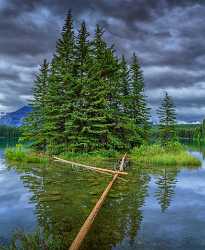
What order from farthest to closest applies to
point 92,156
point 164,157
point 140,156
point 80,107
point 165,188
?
point 80,107
point 92,156
point 140,156
point 164,157
point 165,188

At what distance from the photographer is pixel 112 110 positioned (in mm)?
28422

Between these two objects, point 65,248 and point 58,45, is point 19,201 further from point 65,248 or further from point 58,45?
point 58,45

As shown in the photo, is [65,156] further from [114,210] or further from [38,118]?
[114,210]

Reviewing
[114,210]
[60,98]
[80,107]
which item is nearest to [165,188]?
[114,210]

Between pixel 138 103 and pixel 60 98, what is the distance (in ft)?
46.9

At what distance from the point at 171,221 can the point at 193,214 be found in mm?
1278

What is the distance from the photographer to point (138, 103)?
39.4 meters

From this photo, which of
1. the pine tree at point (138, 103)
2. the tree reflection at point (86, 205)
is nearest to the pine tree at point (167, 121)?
the pine tree at point (138, 103)

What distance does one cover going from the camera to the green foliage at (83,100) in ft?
89.8

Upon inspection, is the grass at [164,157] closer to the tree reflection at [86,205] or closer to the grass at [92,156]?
the grass at [92,156]

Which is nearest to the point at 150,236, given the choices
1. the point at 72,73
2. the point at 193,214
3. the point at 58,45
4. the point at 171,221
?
the point at 171,221

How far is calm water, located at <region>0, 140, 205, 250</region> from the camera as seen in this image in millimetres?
6672

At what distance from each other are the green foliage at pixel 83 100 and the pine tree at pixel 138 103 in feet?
18.4

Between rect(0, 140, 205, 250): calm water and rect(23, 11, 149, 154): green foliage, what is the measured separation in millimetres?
12270
